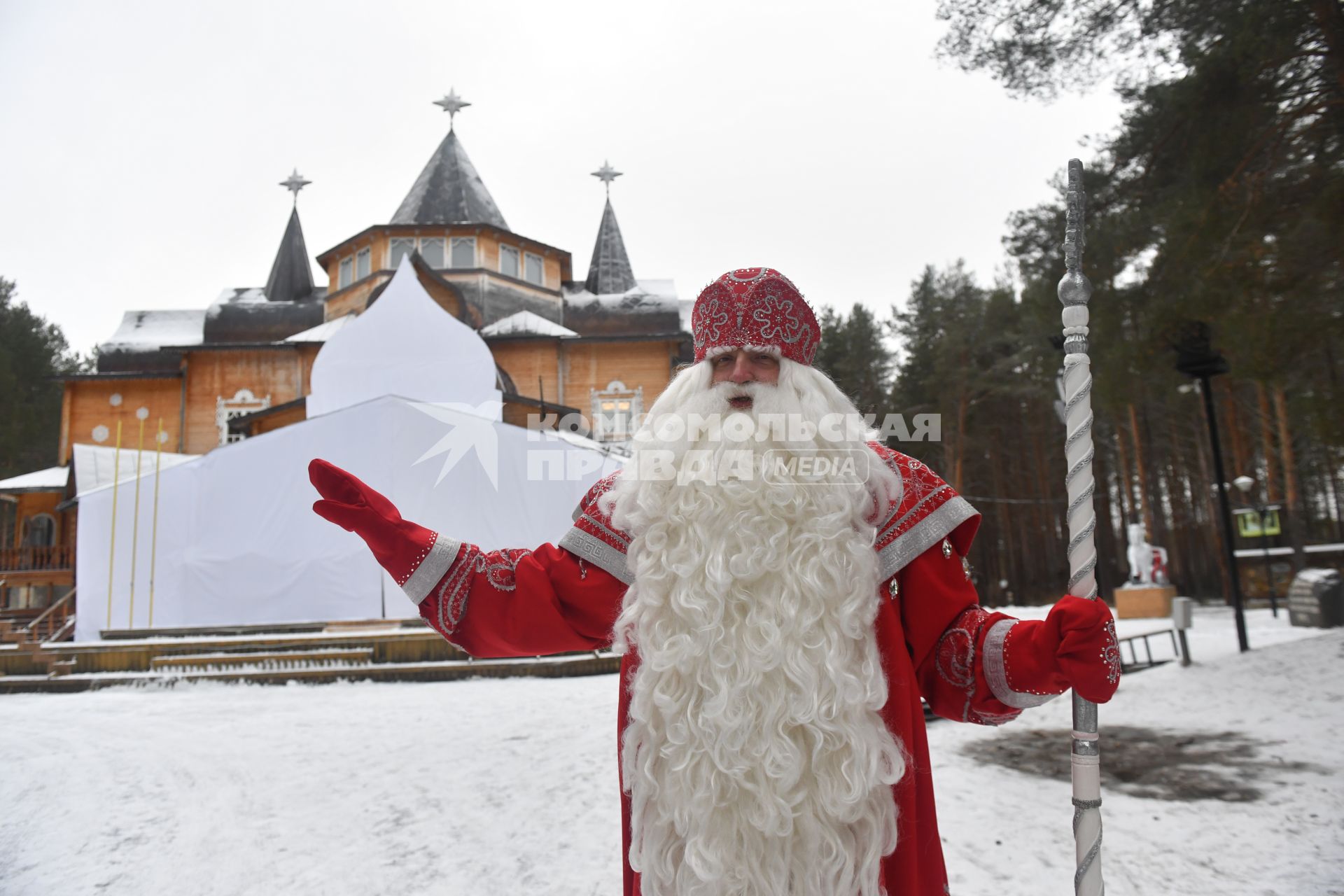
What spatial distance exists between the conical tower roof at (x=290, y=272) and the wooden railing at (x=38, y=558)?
18.0 m

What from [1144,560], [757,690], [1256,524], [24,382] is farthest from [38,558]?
[1256,524]

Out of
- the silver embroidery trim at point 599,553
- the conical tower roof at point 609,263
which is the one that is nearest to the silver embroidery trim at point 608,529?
the silver embroidery trim at point 599,553

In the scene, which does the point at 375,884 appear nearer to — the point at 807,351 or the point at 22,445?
the point at 807,351

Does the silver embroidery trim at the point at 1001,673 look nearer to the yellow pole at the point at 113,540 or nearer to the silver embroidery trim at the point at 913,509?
the silver embroidery trim at the point at 913,509

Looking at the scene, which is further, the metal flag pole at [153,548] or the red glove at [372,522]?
the metal flag pole at [153,548]

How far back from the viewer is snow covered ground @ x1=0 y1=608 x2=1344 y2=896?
363 centimetres

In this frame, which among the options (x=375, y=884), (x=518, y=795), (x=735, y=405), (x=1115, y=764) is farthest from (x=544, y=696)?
(x=735, y=405)

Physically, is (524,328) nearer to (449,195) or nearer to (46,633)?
(449,195)

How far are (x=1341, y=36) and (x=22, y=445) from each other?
12.9 m

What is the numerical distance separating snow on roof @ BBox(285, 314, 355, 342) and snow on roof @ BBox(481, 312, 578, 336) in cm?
407

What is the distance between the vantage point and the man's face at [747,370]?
207 centimetres

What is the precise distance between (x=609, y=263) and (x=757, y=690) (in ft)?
92.9

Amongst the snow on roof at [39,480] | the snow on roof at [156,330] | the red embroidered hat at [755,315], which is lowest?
the red embroidered hat at [755,315]

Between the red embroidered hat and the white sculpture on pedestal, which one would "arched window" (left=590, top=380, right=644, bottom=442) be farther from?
the red embroidered hat
